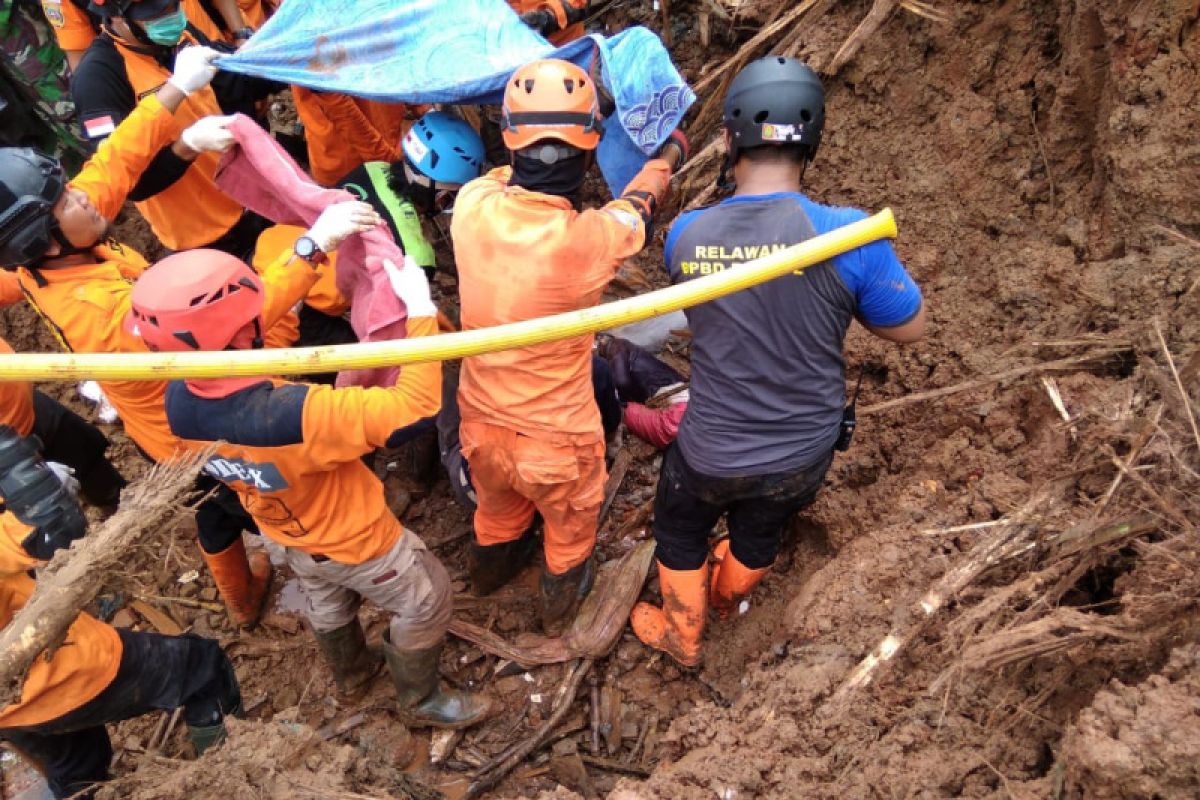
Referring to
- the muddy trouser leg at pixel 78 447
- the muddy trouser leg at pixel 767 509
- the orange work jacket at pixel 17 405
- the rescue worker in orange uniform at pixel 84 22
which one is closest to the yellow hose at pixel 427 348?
the muddy trouser leg at pixel 767 509

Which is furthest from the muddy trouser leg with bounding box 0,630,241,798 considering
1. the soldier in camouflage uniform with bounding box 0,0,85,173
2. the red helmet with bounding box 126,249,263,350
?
the soldier in camouflage uniform with bounding box 0,0,85,173

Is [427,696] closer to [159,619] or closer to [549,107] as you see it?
[159,619]

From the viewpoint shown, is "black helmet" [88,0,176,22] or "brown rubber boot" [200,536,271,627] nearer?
"black helmet" [88,0,176,22]

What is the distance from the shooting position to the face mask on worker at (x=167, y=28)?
3.93 metres

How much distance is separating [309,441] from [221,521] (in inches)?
70.3

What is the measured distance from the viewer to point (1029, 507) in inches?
108

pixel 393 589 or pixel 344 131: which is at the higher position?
pixel 344 131

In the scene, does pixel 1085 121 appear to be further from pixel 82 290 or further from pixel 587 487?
pixel 82 290

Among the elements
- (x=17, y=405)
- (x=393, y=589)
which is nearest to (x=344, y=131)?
(x=17, y=405)

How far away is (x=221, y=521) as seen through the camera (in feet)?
13.4

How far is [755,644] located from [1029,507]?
1503 mm

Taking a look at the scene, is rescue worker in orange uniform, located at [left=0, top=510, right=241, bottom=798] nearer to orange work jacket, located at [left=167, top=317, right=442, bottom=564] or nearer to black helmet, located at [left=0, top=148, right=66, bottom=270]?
orange work jacket, located at [left=167, top=317, right=442, bottom=564]

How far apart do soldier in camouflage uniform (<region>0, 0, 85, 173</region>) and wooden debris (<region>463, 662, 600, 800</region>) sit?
218 inches

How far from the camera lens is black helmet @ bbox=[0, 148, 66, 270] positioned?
9.41ft
